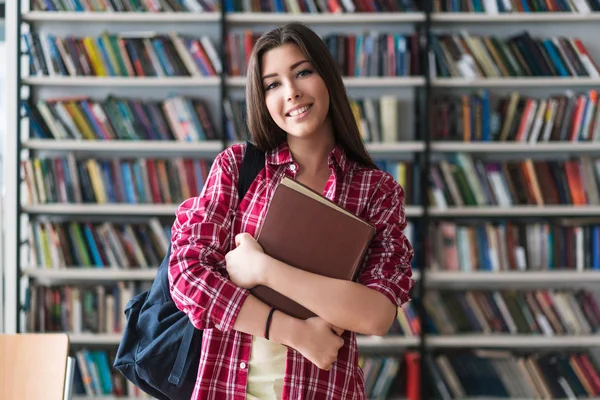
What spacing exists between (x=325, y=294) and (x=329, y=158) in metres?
0.29

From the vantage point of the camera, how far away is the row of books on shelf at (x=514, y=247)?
10.1ft

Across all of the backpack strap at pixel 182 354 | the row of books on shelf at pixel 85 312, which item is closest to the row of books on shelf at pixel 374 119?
the row of books on shelf at pixel 85 312

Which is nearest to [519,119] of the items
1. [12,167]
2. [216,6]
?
[216,6]

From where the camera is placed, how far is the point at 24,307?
308 centimetres

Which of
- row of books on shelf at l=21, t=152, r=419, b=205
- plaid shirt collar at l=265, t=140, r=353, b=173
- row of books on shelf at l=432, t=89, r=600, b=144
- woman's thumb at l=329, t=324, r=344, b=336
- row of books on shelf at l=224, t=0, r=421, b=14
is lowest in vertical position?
woman's thumb at l=329, t=324, r=344, b=336

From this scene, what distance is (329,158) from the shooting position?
46.1 inches

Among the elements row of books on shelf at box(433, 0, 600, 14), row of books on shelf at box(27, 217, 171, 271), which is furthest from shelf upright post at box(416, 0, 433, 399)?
row of books on shelf at box(27, 217, 171, 271)

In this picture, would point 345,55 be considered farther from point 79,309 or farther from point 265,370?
point 265,370

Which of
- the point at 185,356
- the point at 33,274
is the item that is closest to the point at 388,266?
the point at 185,356

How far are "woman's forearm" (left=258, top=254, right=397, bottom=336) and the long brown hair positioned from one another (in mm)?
285

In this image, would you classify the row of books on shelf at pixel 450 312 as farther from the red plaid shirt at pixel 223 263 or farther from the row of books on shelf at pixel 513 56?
the red plaid shirt at pixel 223 263

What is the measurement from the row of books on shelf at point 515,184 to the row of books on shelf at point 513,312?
1.51 ft

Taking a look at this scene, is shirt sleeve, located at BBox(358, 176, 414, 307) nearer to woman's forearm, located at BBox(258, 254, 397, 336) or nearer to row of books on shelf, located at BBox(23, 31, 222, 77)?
woman's forearm, located at BBox(258, 254, 397, 336)

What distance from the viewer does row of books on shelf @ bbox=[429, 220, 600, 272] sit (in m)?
3.08
